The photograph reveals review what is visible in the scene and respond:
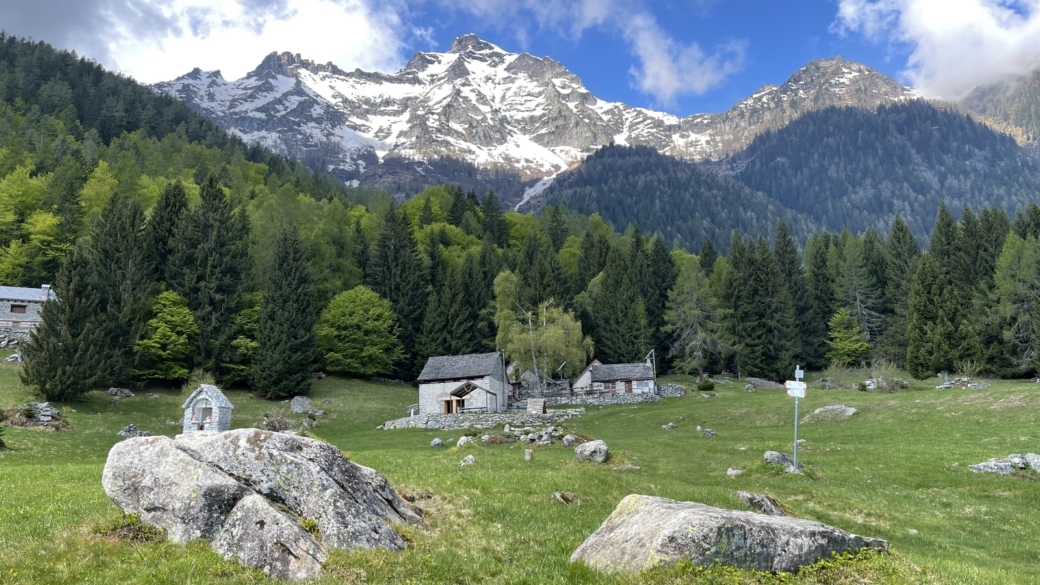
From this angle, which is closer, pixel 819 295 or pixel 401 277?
pixel 401 277

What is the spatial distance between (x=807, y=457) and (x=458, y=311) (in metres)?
64.9

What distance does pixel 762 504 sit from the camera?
551 inches

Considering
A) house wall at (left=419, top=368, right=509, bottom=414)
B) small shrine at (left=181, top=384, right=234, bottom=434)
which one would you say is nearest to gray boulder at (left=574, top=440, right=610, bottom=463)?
small shrine at (left=181, top=384, right=234, bottom=434)

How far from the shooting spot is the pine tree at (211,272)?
70688 mm

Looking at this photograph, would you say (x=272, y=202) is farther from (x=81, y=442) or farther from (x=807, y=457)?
(x=807, y=457)

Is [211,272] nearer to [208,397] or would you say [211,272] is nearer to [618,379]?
[208,397]

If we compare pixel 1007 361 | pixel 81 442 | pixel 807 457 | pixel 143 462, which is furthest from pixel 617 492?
pixel 1007 361

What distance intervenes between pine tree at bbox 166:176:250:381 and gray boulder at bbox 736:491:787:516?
68.8 m

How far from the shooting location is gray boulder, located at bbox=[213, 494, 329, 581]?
8836mm

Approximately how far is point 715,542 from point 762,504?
6253mm

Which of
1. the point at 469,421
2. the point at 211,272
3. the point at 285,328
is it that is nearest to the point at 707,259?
the point at 469,421

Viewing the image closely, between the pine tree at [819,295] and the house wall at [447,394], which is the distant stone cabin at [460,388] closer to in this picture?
the house wall at [447,394]

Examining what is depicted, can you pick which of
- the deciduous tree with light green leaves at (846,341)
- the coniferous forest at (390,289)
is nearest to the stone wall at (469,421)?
the coniferous forest at (390,289)

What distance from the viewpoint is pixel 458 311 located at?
90438 millimetres
